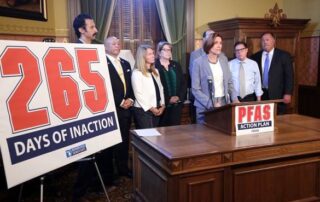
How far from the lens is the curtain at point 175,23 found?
4.69 metres

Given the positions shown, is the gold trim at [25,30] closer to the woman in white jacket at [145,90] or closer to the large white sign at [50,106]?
the woman in white jacket at [145,90]

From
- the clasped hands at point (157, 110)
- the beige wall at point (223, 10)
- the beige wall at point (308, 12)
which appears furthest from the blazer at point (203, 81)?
the beige wall at point (308, 12)

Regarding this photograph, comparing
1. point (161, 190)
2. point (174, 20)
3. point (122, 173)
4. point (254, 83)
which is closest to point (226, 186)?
point (161, 190)

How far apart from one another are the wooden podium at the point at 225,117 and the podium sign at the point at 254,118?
0.07ft

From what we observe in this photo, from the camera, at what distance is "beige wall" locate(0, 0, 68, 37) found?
332cm

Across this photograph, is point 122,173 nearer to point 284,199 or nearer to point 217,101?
point 217,101

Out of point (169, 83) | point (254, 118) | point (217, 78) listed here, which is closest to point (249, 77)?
point (217, 78)

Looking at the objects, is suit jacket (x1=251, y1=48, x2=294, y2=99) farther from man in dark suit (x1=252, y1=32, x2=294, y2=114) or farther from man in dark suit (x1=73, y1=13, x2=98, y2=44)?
man in dark suit (x1=73, y1=13, x2=98, y2=44)

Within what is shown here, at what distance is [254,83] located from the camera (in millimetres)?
3693

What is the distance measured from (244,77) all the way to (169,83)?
84 cm

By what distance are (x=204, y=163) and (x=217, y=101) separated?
123cm

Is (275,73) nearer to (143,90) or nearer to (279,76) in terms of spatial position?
(279,76)

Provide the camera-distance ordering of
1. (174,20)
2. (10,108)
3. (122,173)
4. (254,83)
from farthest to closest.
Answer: (174,20) → (254,83) → (122,173) → (10,108)

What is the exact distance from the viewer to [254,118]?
238 centimetres
